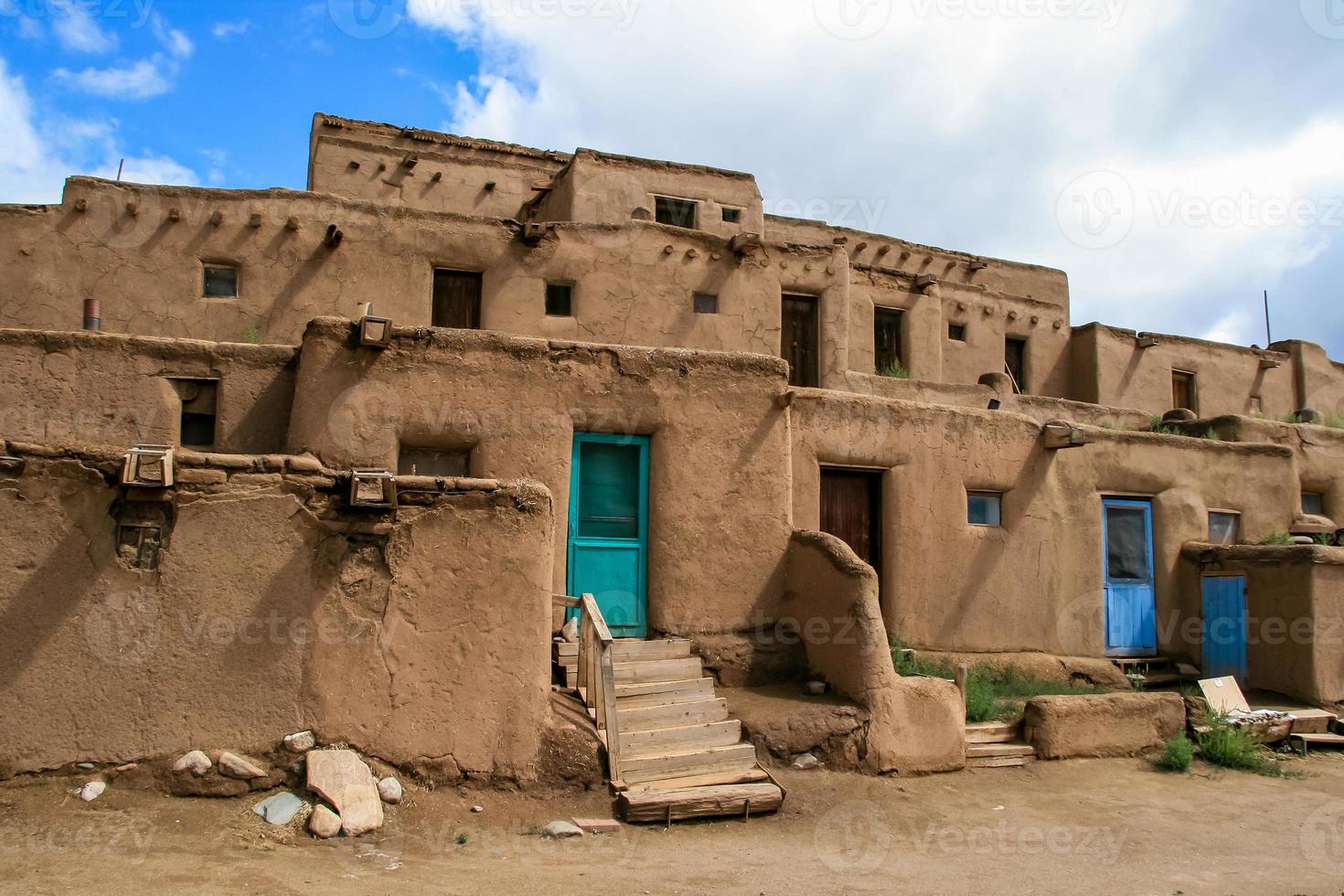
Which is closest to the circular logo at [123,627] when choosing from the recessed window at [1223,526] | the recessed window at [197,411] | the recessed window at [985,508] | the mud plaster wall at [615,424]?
the mud plaster wall at [615,424]

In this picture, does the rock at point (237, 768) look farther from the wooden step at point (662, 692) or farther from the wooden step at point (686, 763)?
the wooden step at point (662, 692)

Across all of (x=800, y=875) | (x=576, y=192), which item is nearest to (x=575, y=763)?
(x=800, y=875)

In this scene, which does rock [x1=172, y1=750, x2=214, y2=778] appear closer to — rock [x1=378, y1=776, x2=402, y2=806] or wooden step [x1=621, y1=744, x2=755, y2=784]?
rock [x1=378, y1=776, x2=402, y2=806]

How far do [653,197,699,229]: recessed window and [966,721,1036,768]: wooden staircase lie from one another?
9.61 meters

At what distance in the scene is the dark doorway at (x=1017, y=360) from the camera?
19.4 m

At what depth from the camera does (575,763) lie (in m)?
6.92

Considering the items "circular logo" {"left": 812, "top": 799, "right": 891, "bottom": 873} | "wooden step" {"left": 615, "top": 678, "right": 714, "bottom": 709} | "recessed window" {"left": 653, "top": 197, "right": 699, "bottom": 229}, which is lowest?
"circular logo" {"left": 812, "top": 799, "right": 891, "bottom": 873}

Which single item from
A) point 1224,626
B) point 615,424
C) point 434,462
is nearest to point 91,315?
point 434,462

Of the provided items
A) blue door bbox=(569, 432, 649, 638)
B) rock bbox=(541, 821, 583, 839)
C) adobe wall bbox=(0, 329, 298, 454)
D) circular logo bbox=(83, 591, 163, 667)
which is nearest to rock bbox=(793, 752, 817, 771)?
blue door bbox=(569, 432, 649, 638)

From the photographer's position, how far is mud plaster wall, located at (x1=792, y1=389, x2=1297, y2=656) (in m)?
10.4

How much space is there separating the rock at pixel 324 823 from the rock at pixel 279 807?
0.13 m

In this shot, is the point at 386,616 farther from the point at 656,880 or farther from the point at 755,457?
the point at 755,457

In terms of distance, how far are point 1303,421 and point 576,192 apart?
1252 centimetres

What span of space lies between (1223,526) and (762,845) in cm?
970
